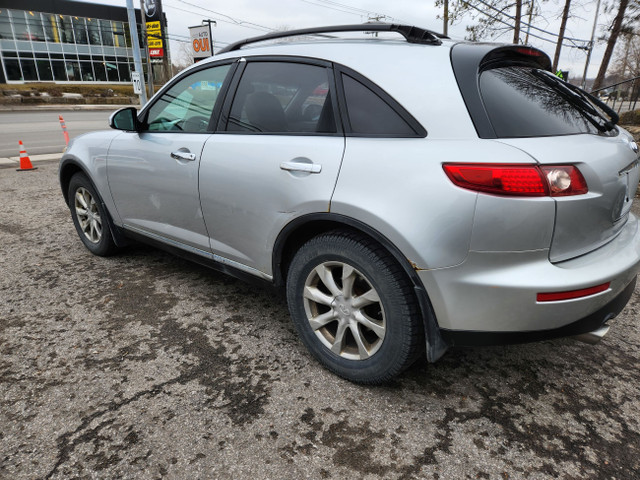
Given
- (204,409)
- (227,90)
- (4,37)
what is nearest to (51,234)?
(227,90)

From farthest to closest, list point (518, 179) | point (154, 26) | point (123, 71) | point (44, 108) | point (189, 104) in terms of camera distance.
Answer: point (123, 71)
point (44, 108)
point (154, 26)
point (189, 104)
point (518, 179)

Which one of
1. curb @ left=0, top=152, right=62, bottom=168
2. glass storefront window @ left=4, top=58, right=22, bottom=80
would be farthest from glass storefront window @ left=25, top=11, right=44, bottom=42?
curb @ left=0, top=152, right=62, bottom=168

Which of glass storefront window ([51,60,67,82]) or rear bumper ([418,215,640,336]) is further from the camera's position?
glass storefront window ([51,60,67,82])

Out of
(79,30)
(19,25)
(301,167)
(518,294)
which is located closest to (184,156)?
(301,167)

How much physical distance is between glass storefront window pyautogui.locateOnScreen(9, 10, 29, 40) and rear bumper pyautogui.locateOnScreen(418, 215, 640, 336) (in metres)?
52.5

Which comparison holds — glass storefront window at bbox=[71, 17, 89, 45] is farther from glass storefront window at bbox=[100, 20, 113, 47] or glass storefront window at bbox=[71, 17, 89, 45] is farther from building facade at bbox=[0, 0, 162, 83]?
glass storefront window at bbox=[100, 20, 113, 47]

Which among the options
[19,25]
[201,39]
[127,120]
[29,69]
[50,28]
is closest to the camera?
[127,120]

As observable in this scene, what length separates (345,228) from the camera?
84.1 inches

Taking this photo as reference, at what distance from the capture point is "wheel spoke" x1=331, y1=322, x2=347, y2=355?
2.27 m

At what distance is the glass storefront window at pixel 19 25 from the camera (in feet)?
135

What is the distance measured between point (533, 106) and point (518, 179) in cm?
51

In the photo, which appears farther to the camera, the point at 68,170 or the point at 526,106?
the point at 68,170

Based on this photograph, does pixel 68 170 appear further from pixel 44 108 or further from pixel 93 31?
pixel 93 31

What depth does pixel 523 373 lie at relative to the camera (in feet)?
7.84
